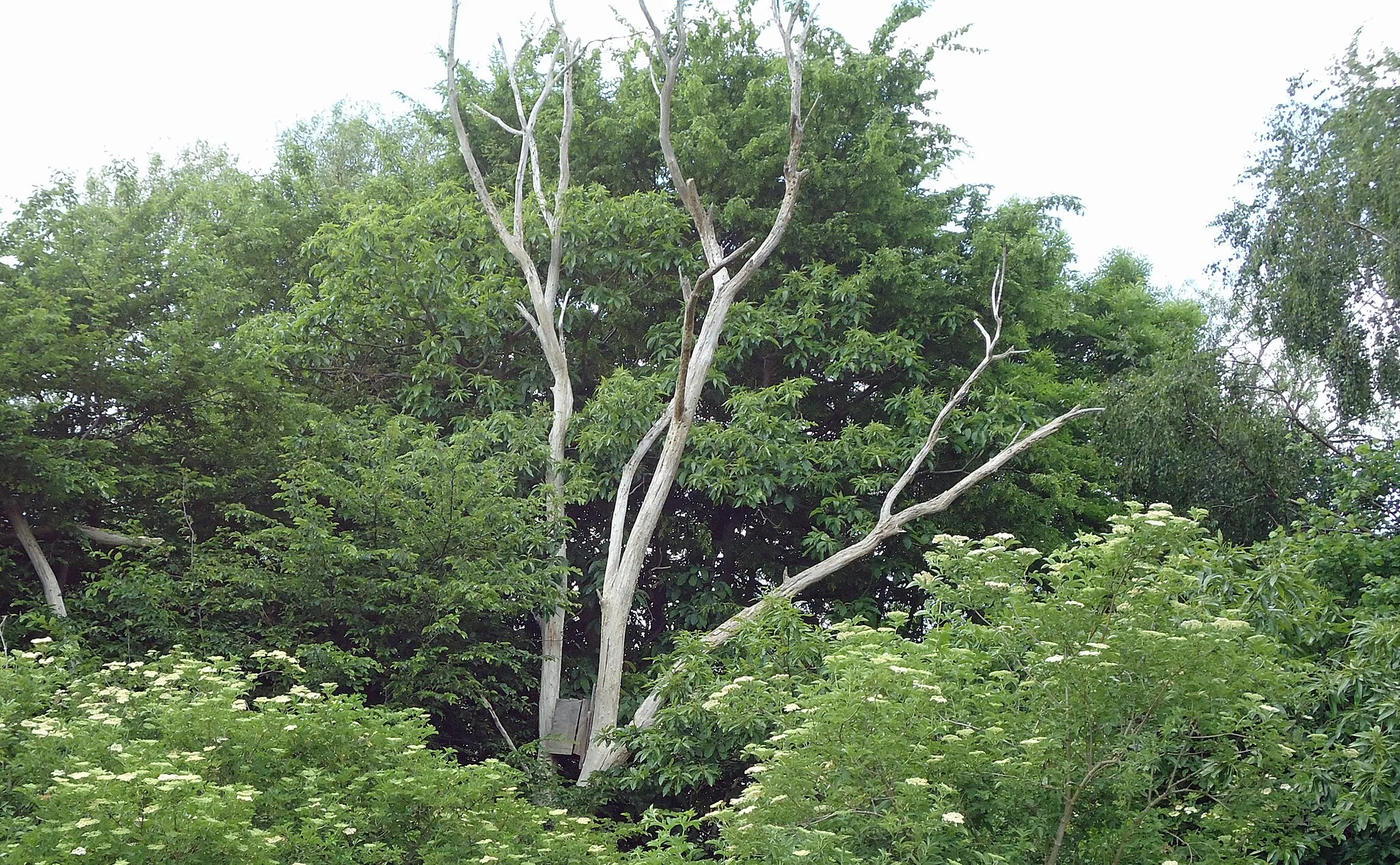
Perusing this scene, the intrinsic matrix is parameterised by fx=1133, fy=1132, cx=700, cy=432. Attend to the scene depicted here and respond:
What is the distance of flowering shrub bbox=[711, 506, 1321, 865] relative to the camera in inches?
168

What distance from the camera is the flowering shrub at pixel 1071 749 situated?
4262 mm

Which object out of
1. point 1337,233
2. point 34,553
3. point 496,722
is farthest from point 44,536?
point 1337,233

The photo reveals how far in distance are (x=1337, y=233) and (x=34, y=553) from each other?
1051 centimetres

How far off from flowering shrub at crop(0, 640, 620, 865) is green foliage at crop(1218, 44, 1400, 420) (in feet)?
24.9

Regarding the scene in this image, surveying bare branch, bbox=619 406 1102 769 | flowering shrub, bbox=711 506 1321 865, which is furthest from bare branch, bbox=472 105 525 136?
flowering shrub, bbox=711 506 1321 865

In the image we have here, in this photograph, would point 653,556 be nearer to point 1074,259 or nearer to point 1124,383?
point 1124,383

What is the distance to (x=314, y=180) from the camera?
47.1ft

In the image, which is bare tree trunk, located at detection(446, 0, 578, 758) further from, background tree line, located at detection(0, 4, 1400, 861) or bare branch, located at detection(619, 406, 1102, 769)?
bare branch, located at detection(619, 406, 1102, 769)

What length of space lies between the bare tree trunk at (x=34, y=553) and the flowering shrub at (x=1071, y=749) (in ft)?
18.9

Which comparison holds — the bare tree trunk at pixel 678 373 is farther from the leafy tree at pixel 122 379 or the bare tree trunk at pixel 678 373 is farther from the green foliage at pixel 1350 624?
the green foliage at pixel 1350 624

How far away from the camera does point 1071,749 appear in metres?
4.46

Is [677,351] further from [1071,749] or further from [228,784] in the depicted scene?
[1071,749]

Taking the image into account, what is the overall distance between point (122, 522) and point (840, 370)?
19.4ft

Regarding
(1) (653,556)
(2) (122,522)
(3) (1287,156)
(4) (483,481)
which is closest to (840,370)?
(1) (653,556)
